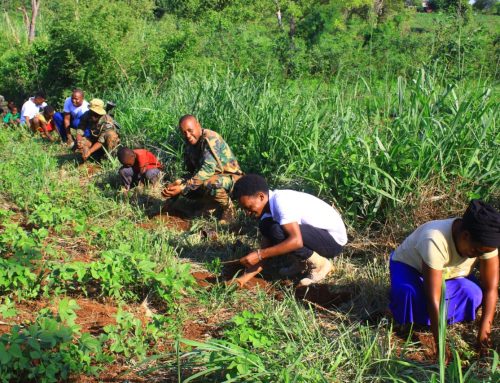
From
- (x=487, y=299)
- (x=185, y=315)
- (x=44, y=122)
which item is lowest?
(x=44, y=122)

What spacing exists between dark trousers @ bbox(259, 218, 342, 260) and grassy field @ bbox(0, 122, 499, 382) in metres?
0.23

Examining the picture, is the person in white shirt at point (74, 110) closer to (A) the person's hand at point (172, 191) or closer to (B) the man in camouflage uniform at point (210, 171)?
(B) the man in camouflage uniform at point (210, 171)

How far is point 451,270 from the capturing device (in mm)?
2945

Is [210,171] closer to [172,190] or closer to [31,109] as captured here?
[172,190]

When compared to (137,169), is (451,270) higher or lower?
higher

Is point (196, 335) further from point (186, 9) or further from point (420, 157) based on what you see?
point (186, 9)

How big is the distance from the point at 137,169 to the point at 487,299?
4171mm

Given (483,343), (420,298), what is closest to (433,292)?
(420,298)

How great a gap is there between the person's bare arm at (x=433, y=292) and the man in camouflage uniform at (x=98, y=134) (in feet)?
16.7

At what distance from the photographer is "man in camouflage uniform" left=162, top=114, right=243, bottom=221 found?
4977mm

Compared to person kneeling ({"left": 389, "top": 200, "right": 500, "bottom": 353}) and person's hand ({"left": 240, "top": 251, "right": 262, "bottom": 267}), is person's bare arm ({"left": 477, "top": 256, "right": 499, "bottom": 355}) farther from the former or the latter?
person's hand ({"left": 240, "top": 251, "right": 262, "bottom": 267})

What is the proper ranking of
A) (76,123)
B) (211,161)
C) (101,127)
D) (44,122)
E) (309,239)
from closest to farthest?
(309,239), (211,161), (101,127), (76,123), (44,122)

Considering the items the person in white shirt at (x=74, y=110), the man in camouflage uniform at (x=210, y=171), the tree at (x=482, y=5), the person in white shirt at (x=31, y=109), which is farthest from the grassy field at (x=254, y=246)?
the person in white shirt at (x=31, y=109)

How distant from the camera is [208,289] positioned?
12.0ft
